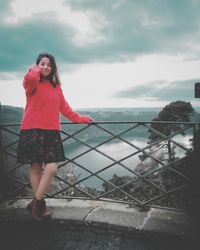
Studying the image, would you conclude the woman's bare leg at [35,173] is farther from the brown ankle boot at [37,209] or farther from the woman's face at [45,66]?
the woman's face at [45,66]

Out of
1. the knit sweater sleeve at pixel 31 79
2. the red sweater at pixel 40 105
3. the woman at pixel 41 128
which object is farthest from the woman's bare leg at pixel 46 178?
the knit sweater sleeve at pixel 31 79

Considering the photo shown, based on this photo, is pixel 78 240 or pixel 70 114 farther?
pixel 70 114

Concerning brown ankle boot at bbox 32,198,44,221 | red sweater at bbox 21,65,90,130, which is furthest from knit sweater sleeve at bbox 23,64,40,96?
brown ankle boot at bbox 32,198,44,221

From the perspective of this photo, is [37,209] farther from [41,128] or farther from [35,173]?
[41,128]

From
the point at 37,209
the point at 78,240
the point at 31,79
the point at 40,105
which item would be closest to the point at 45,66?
the point at 31,79

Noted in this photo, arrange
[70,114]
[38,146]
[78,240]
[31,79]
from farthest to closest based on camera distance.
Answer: [70,114] < [38,146] < [78,240] < [31,79]

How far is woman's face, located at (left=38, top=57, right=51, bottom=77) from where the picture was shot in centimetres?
274

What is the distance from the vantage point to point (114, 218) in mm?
2973

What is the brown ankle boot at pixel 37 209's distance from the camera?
9.39 ft

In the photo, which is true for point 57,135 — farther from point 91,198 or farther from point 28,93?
point 91,198

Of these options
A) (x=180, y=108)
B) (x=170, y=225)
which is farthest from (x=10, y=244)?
(x=180, y=108)

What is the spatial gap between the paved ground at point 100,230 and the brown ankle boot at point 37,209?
0.11 meters

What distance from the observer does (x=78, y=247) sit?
2.55 meters

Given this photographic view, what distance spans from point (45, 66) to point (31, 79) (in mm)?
278
